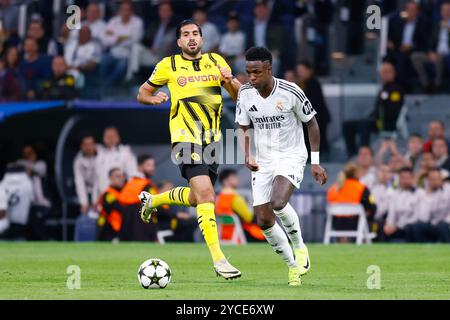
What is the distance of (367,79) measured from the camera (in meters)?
23.7

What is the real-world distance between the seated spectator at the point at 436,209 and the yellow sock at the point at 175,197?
851 centimetres

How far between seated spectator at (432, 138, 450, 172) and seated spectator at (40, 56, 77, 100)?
683 cm

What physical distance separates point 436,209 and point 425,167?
874mm

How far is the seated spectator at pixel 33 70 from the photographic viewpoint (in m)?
24.6

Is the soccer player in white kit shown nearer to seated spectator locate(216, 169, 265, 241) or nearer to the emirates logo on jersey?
the emirates logo on jersey

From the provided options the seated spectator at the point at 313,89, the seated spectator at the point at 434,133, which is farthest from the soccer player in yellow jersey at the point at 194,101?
the seated spectator at the point at 434,133

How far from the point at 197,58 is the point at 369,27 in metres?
10.2

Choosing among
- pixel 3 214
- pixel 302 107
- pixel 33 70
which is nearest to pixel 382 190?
pixel 3 214

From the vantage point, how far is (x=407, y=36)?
24.0 metres

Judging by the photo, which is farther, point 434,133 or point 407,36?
point 407,36

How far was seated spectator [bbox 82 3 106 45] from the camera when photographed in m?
25.4

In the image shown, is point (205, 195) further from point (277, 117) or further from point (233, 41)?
point (233, 41)

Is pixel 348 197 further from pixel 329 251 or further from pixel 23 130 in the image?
pixel 23 130
